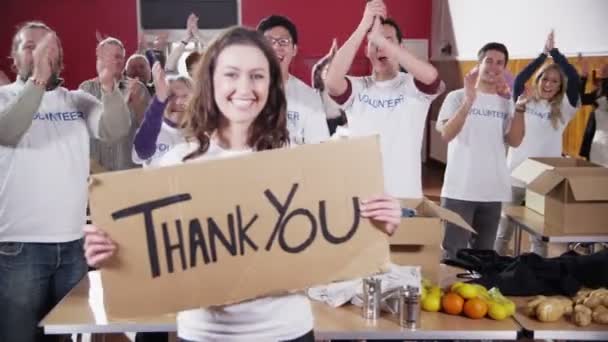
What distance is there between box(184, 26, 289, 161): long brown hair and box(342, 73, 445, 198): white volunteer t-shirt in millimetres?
1431

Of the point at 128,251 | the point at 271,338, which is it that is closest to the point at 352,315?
the point at 271,338

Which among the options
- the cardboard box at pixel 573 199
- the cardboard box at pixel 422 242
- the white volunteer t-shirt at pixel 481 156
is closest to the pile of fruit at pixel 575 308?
the cardboard box at pixel 422 242

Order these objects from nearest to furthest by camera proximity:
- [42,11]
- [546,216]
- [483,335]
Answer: [483,335] < [546,216] < [42,11]

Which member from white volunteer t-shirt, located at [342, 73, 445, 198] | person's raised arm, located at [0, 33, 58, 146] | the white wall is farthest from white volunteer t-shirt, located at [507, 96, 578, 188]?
person's raised arm, located at [0, 33, 58, 146]

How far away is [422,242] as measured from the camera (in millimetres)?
2072

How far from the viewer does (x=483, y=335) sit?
1696 millimetres

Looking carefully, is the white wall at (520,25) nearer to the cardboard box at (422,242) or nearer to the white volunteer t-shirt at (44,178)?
the cardboard box at (422,242)

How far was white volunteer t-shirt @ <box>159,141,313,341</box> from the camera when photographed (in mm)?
1293

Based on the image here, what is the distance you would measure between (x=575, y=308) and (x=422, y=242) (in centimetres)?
50

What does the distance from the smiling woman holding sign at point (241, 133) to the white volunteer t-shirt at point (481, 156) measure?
1.88 meters

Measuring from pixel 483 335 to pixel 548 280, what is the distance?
444mm

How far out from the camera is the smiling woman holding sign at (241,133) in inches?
50.8

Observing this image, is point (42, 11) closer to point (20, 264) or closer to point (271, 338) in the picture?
point (20, 264)

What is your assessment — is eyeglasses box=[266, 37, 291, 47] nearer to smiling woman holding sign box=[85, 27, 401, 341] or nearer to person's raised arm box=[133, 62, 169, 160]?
→ person's raised arm box=[133, 62, 169, 160]
